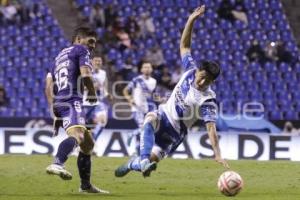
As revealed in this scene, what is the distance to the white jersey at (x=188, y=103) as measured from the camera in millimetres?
10227

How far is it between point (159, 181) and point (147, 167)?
2485 millimetres

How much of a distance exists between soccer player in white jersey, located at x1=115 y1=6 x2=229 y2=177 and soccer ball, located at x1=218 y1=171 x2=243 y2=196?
1.65 feet

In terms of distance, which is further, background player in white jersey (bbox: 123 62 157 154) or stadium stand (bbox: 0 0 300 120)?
stadium stand (bbox: 0 0 300 120)

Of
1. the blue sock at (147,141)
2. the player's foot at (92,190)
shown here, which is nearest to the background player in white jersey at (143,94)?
the blue sock at (147,141)

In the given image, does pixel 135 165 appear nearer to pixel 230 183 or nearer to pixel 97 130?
pixel 230 183

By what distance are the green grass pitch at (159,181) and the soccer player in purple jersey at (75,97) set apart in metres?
0.48

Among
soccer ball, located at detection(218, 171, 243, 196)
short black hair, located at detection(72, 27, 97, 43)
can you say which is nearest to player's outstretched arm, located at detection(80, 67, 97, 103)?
short black hair, located at detection(72, 27, 97, 43)

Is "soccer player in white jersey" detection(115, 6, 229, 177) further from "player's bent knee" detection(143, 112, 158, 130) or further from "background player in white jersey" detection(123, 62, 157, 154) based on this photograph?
"background player in white jersey" detection(123, 62, 157, 154)

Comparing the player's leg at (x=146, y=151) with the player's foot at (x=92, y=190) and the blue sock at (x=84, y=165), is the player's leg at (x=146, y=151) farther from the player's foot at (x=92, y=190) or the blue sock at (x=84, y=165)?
the blue sock at (x=84, y=165)

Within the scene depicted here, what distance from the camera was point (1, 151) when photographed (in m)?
18.2

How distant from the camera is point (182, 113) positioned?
1060 centimetres

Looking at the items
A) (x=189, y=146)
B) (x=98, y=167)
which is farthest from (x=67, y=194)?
(x=189, y=146)

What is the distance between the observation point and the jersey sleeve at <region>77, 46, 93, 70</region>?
9.80 metres

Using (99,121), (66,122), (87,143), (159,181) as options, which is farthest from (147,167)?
(99,121)
